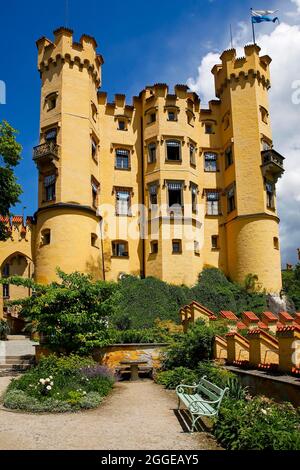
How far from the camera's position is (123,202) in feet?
108

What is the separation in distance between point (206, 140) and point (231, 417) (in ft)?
98.1

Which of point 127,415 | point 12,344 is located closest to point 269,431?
point 127,415

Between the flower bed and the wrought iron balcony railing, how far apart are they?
16.7m

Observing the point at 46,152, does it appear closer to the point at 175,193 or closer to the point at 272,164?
the point at 175,193

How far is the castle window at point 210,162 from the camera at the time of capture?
1377 inches

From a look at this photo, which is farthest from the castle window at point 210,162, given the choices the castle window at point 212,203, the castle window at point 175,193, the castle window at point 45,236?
the castle window at point 45,236

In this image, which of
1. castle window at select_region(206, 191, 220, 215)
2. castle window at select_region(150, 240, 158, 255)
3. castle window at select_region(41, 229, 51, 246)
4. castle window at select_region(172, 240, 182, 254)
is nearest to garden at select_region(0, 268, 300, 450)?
castle window at select_region(150, 240, 158, 255)

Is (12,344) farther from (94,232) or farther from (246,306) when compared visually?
(246,306)

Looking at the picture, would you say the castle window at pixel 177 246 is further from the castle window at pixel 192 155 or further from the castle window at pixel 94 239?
the castle window at pixel 192 155

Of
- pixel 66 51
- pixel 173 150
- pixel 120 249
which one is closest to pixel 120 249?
pixel 120 249

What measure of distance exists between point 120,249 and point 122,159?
23.5 feet

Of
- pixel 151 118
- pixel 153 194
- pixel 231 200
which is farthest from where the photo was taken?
pixel 151 118

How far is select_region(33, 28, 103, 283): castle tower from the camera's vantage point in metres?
28.4

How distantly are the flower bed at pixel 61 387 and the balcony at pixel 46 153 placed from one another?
1672 centimetres
